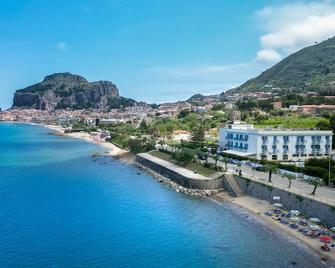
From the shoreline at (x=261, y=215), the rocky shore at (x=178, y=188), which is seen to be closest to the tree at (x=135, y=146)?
the rocky shore at (x=178, y=188)

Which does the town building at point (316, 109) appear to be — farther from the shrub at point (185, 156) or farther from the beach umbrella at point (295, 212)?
the beach umbrella at point (295, 212)

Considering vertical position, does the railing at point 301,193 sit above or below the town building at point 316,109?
below

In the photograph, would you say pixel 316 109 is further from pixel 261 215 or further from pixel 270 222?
pixel 270 222

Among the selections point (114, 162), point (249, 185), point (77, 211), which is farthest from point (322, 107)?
point (77, 211)

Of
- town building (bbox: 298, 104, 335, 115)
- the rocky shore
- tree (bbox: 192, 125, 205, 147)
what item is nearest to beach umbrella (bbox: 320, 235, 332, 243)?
the rocky shore

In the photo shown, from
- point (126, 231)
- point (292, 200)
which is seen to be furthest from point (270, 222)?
point (126, 231)

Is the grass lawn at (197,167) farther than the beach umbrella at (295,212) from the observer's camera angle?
Yes

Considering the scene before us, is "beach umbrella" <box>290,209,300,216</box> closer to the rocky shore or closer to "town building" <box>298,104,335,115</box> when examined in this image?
the rocky shore

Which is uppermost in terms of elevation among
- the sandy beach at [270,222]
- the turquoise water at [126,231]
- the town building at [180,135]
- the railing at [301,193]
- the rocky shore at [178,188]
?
the town building at [180,135]
